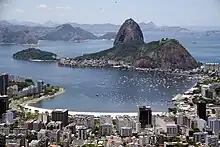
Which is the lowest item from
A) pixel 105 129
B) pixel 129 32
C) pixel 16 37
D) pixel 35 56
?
pixel 105 129

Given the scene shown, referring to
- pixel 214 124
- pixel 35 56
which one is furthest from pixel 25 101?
pixel 35 56

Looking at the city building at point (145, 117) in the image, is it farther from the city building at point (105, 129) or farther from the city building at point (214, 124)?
the city building at point (214, 124)

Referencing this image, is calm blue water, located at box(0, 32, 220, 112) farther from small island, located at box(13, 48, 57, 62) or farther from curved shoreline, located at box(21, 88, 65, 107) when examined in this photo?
small island, located at box(13, 48, 57, 62)

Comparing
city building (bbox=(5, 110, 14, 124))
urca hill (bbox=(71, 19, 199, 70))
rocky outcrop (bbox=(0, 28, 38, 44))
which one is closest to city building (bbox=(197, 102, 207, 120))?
city building (bbox=(5, 110, 14, 124))

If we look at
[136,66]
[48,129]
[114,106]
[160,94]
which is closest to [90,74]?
[136,66]

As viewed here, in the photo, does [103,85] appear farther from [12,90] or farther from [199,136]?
[199,136]
